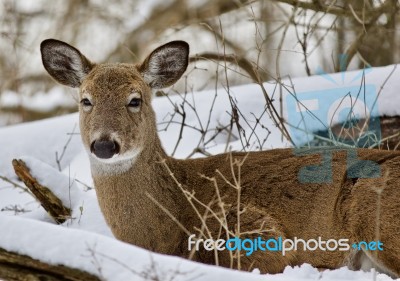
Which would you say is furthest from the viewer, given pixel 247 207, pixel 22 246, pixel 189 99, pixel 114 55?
pixel 114 55

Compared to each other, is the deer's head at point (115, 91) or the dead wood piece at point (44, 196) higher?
the deer's head at point (115, 91)

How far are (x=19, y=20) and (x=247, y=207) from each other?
8373mm

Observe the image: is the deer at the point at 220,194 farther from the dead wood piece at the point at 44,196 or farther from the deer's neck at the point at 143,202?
the dead wood piece at the point at 44,196

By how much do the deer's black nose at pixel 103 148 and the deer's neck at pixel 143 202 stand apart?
0.98 feet

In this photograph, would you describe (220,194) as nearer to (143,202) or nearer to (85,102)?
(143,202)

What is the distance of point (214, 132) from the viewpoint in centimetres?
Result: 753

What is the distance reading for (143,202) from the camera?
17.7 feet

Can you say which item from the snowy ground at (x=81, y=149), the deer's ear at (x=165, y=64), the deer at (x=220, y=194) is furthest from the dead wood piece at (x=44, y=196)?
the deer's ear at (x=165, y=64)

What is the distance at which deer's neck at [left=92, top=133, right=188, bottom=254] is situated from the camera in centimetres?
531

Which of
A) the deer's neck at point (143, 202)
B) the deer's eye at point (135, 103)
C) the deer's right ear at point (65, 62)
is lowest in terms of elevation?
the deer's neck at point (143, 202)

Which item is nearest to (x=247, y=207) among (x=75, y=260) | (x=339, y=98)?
(x=75, y=260)

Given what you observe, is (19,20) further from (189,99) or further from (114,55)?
(189,99)

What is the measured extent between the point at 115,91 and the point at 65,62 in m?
0.64

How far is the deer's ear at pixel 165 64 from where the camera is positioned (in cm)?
584
